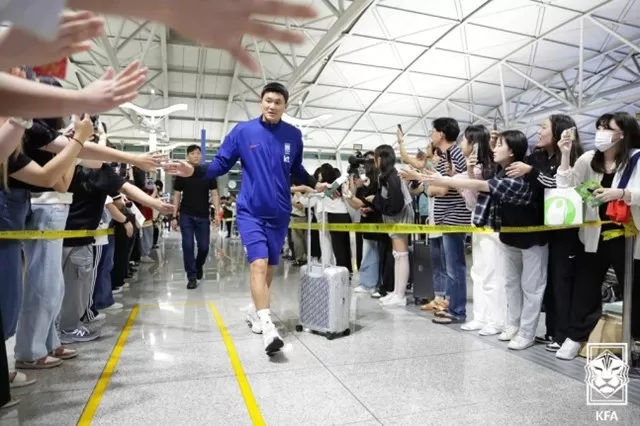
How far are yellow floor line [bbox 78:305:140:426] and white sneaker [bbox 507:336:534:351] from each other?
8.49ft

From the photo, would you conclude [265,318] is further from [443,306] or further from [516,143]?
[516,143]

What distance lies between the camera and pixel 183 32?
0.52 metres

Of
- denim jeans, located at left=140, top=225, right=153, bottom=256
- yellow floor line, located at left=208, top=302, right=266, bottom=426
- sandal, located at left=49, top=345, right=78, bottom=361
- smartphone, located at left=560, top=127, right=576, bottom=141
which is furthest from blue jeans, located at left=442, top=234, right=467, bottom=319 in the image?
denim jeans, located at left=140, top=225, right=153, bottom=256

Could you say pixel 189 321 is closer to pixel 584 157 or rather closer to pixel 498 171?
pixel 498 171

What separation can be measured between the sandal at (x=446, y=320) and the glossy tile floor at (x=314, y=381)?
0.30ft

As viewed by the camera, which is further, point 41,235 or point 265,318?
point 265,318

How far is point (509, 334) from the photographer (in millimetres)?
3182

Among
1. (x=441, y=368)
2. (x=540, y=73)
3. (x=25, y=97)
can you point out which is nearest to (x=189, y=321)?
(x=441, y=368)

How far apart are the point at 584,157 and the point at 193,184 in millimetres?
4464

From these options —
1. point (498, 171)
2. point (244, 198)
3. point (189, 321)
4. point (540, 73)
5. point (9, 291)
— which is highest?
point (540, 73)

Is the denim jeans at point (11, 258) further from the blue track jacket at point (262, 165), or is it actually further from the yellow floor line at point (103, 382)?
the blue track jacket at point (262, 165)

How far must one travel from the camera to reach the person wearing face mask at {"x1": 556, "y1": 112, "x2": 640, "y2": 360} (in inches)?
98.3

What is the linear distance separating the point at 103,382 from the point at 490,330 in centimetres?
273

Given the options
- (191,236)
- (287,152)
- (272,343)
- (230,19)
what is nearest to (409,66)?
(191,236)
